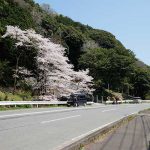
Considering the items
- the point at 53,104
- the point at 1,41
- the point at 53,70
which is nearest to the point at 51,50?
the point at 53,70

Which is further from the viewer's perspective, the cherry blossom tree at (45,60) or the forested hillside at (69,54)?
the forested hillside at (69,54)

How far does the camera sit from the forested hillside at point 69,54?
53.8 metres

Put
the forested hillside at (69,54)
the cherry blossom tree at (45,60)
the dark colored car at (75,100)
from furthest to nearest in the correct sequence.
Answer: the forested hillside at (69,54)
the cherry blossom tree at (45,60)
the dark colored car at (75,100)

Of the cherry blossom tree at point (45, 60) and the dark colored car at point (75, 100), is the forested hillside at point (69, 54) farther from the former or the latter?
the dark colored car at point (75, 100)

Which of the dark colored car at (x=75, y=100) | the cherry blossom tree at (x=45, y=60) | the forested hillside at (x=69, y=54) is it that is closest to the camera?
the dark colored car at (x=75, y=100)

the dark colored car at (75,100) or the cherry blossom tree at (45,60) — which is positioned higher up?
the cherry blossom tree at (45,60)

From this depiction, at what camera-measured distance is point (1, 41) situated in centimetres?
5322

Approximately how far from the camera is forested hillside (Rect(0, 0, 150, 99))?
2117 inches

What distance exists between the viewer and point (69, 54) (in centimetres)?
8075

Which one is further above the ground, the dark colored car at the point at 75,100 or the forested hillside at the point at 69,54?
the forested hillside at the point at 69,54

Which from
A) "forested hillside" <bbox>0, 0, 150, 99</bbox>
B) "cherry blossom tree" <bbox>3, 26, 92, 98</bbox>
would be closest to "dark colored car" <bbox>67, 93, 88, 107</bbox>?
"cherry blossom tree" <bbox>3, 26, 92, 98</bbox>

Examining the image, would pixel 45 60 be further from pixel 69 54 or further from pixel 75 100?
pixel 69 54

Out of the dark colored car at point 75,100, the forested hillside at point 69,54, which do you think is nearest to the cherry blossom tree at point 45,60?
the forested hillside at point 69,54

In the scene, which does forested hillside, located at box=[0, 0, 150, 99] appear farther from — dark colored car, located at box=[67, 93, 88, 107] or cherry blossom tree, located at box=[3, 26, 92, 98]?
dark colored car, located at box=[67, 93, 88, 107]
